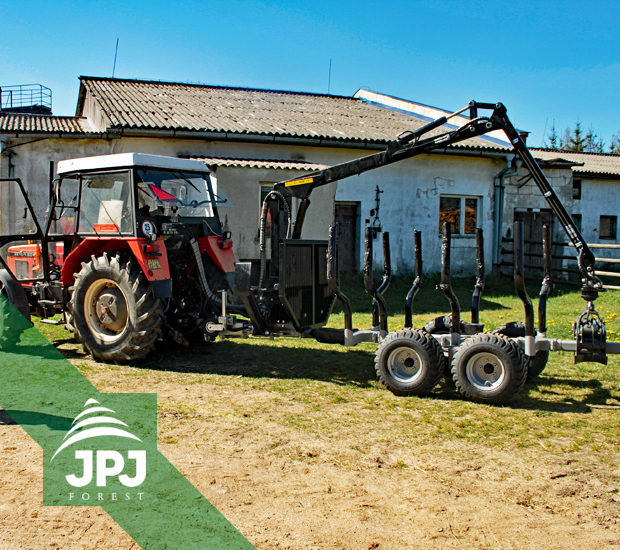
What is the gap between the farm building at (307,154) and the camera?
45.0 feet

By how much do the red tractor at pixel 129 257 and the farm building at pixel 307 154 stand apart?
5.30 m

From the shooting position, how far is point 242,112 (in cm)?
1692

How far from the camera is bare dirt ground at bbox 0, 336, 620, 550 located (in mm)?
3213

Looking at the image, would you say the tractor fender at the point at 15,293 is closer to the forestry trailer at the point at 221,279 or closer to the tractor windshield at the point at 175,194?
the forestry trailer at the point at 221,279

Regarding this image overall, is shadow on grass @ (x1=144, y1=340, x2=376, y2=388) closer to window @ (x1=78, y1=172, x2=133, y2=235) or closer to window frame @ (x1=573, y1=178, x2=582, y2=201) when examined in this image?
window @ (x1=78, y1=172, x2=133, y2=235)

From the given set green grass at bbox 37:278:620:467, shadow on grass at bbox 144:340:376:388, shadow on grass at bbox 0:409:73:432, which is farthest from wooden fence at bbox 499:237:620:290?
shadow on grass at bbox 0:409:73:432

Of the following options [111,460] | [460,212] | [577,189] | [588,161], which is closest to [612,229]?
[577,189]

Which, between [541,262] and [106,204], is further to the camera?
[541,262]

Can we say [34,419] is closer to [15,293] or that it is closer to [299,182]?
[15,293]

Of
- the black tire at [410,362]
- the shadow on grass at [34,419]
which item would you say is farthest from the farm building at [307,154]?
the shadow on grass at [34,419]

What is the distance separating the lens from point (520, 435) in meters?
4.83

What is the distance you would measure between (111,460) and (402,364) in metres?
2.91

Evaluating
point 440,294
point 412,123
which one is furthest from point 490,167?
point 440,294

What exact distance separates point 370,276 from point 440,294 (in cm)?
802
